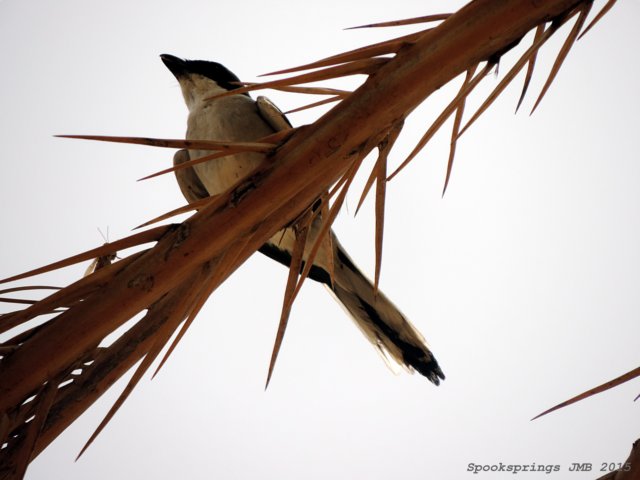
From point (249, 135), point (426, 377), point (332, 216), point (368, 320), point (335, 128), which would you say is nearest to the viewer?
point (335, 128)

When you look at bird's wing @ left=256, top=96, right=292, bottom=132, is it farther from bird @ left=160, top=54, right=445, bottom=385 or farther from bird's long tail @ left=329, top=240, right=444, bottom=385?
bird's long tail @ left=329, top=240, right=444, bottom=385

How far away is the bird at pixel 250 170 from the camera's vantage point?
2.33 meters

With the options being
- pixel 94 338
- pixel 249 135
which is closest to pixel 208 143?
pixel 94 338

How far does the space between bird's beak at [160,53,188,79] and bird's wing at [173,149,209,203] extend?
26.4 inches

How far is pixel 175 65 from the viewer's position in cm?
366

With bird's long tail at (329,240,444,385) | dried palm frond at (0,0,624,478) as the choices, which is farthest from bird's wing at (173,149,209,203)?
dried palm frond at (0,0,624,478)

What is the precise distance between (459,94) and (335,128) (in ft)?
0.63

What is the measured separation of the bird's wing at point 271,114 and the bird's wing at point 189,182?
0.46m

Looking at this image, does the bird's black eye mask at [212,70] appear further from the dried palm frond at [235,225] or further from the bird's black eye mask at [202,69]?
the dried palm frond at [235,225]

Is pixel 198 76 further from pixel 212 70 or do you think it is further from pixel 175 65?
pixel 175 65

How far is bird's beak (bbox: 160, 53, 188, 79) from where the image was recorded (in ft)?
11.8

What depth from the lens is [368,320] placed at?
2.51 m

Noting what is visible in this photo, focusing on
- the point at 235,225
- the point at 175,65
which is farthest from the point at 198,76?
the point at 235,225

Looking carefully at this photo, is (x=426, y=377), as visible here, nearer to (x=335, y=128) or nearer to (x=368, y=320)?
A: (x=368, y=320)
